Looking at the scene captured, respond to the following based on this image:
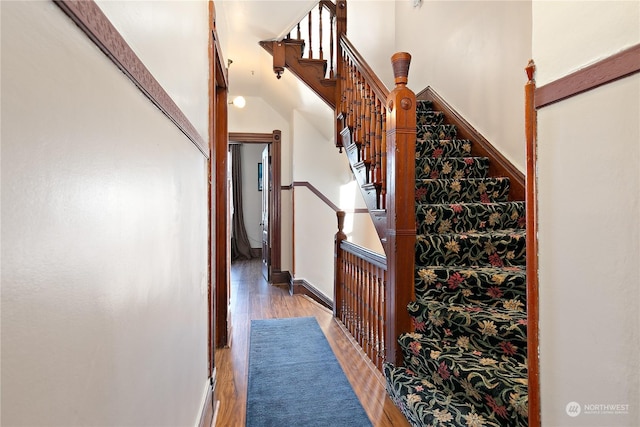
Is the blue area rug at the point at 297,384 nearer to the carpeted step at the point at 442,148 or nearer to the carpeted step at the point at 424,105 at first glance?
the carpeted step at the point at 442,148

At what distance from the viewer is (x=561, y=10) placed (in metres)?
0.83

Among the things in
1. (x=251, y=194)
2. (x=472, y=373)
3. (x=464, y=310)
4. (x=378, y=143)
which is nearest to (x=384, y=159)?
(x=378, y=143)

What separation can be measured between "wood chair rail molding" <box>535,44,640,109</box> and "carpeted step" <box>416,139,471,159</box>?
84.2 inches

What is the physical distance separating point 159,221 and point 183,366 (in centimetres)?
58

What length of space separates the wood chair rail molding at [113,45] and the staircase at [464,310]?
5.15 feet

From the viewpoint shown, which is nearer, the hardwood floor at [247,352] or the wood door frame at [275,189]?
the hardwood floor at [247,352]

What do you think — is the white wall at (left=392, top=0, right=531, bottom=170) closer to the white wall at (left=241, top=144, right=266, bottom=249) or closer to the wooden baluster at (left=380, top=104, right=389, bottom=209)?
the wooden baluster at (left=380, top=104, right=389, bottom=209)

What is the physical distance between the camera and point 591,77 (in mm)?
753

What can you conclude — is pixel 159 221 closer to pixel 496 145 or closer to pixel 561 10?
pixel 561 10

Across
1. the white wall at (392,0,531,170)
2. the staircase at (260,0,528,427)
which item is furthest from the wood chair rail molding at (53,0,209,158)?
the white wall at (392,0,531,170)

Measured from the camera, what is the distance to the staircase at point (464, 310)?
152 cm

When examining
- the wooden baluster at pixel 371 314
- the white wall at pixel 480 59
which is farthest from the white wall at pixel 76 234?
the white wall at pixel 480 59

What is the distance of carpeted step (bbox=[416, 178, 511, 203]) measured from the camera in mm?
2588

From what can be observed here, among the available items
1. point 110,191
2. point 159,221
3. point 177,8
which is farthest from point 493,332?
point 177,8
